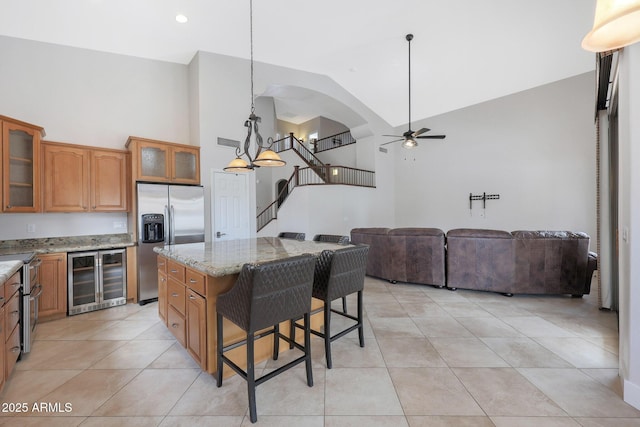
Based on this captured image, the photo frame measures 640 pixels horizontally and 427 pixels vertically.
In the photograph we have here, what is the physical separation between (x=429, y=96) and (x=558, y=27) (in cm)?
284

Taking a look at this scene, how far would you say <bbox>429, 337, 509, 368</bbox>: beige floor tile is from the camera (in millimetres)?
2260

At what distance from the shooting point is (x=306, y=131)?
13.5 metres

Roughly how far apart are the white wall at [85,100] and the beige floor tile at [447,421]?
4.64 meters

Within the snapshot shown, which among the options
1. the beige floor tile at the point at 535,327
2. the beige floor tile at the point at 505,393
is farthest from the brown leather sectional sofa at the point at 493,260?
the beige floor tile at the point at 505,393

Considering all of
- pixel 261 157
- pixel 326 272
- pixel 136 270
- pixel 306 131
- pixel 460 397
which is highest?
pixel 306 131

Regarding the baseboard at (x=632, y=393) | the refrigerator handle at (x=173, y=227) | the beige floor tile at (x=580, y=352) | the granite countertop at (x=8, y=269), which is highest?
the refrigerator handle at (x=173, y=227)

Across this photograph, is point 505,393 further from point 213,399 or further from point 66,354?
point 66,354

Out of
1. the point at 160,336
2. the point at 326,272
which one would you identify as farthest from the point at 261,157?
the point at 160,336

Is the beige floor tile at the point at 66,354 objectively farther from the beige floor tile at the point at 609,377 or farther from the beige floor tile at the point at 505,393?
the beige floor tile at the point at 609,377

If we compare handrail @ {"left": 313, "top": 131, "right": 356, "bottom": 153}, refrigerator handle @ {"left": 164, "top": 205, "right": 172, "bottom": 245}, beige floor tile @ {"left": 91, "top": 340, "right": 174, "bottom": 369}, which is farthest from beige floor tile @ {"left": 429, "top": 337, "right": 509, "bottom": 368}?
handrail @ {"left": 313, "top": 131, "right": 356, "bottom": 153}

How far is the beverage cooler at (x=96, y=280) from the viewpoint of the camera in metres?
3.39

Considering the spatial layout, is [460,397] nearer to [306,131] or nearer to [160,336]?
[160,336]

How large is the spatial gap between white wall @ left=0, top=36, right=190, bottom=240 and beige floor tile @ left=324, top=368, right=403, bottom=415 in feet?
13.4

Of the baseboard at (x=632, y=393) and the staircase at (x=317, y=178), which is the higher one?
the staircase at (x=317, y=178)
